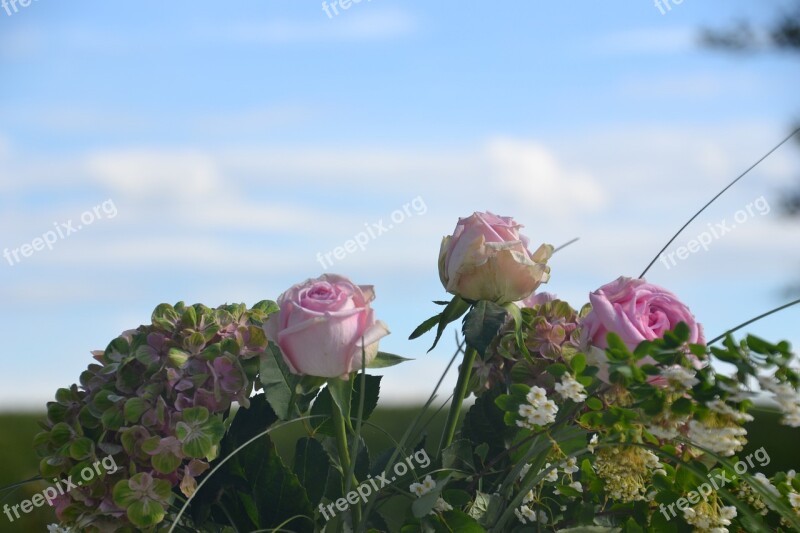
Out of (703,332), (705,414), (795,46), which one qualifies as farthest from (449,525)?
(795,46)

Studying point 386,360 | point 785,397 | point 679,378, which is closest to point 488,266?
point 386,360

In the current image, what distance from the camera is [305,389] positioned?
136cm

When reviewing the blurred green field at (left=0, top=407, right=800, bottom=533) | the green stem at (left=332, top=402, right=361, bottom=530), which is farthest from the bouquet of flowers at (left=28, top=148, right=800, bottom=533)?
the blurred green field at (left=0, top=407, right=800, bottom=533)

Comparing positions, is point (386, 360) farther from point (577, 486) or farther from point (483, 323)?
point (577, 486)

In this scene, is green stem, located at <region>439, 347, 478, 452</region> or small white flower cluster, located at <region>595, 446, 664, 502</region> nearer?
small white flower cluster, located at <region>595, 446, 664, 502</region>

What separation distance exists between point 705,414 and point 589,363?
0.24m

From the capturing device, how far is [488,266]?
1394 mm

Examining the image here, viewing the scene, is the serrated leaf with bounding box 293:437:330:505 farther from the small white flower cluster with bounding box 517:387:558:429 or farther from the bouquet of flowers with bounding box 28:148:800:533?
the small white flower cluster with bounding box 517:387:558:429

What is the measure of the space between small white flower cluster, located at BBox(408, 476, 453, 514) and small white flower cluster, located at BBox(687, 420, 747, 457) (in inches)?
15.7

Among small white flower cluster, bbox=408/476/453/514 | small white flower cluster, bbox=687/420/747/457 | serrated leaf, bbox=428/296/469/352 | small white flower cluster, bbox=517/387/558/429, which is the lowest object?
small white flower cluster, bbox=687/420/747/457

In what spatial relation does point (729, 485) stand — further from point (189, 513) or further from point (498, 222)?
point (189, 513)

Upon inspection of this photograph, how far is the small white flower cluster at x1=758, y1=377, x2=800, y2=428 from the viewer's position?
1204mm

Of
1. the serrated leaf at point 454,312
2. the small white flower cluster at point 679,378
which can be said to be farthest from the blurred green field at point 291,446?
the small white flower cluster at point 679,378

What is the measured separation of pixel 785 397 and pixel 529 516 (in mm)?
475
